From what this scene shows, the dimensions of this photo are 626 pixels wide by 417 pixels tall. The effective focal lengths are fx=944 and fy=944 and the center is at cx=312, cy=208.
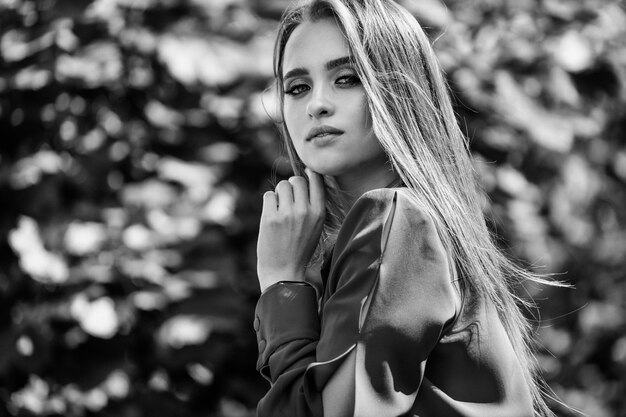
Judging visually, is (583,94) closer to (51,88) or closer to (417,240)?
(51,88)

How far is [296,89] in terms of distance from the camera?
1.58 meters

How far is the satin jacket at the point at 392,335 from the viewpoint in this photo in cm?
127

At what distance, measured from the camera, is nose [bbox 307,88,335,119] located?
1490 millimetres

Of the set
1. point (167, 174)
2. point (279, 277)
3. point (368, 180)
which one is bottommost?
point (167, 174)

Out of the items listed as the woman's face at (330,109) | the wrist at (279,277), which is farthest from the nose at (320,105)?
the wrist at (279,277)

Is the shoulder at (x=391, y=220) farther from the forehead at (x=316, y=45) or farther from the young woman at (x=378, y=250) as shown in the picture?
Result: the forehead at (x=316, y=45)

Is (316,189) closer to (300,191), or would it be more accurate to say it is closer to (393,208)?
(300,191)

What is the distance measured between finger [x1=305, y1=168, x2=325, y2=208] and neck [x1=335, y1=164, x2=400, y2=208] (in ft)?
0.11

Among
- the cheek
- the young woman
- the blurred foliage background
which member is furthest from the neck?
the blurred foliage background

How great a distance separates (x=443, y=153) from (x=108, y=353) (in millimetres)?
1653

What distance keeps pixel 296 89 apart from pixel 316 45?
9 centimetres

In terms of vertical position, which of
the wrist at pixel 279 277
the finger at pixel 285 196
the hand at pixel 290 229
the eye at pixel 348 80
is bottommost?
the wrist at pixel 279 277

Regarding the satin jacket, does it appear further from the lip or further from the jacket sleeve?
the lip

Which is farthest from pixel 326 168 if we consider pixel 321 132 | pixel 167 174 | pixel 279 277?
pixel 167 174
